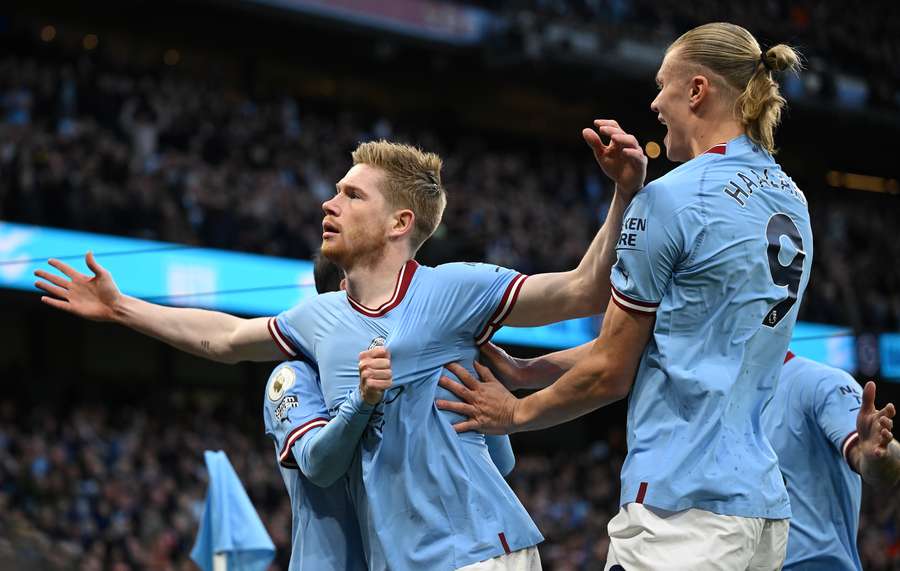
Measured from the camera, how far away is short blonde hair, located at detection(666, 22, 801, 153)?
3.52 meters

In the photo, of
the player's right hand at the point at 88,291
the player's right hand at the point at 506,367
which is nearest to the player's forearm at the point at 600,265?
the player's right hand at the point at 506,367

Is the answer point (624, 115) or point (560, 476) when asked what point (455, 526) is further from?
point (624, 115)

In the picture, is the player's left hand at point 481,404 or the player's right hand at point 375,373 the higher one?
the player's right hand at point 375,373

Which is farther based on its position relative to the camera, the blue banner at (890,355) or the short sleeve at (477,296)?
the blue banner at (890,355)

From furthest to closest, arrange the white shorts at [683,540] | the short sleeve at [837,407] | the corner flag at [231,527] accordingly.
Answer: the corner flag at [231,527]
the short sleeve at [837,407]
the white shorts at [683,540]

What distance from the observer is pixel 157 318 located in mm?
4516

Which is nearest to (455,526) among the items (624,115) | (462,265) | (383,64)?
(462,265)

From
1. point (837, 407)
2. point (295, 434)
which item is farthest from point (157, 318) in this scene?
point (837, 407)

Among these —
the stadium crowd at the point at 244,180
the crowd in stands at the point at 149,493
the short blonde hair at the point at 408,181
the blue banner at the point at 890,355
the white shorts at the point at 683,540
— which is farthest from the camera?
the blue banner at the point at 890,355

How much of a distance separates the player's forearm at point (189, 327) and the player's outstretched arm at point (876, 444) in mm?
2043

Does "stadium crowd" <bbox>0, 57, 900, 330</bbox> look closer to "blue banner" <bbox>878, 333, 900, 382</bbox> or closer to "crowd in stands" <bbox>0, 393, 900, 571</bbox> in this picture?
"blue banner" <bbox>878, 333, 900, 382</bbox>

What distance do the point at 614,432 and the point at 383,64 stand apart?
9.81 m

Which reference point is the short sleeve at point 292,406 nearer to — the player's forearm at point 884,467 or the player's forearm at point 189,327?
the player's forearm at point 189,327

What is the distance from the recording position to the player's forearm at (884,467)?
13.6ft
